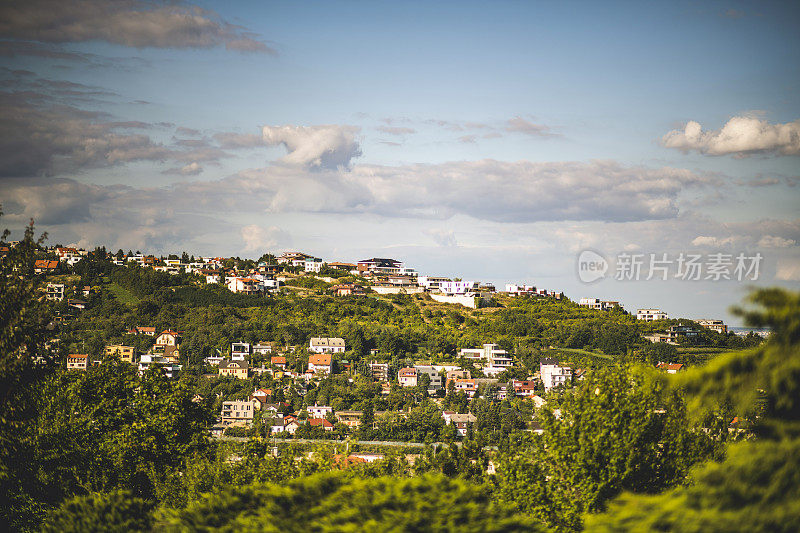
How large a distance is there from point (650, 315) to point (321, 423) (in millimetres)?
66760

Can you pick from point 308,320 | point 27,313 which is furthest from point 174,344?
point 27,313

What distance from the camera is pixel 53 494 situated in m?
14.4

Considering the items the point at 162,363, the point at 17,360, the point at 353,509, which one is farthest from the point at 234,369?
the point at 353,509

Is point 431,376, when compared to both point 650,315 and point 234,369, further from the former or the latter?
point 650,315

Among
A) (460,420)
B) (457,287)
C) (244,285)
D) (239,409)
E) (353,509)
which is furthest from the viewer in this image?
(457,287)

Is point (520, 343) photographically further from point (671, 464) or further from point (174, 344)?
point (671, 464)

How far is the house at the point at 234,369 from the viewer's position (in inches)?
2955

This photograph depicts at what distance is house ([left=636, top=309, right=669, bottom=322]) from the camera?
333 ft

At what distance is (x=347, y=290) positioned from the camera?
109 meters

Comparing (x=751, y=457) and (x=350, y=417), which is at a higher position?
(x=751, y=457)

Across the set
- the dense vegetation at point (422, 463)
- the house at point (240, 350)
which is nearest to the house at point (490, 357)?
the house at point (240, 350)

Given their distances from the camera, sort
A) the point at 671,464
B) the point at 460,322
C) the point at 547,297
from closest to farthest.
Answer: the point at 671,464 < the point at 460,322 < the point at 547,297

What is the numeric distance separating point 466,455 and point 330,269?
96861 millimetres

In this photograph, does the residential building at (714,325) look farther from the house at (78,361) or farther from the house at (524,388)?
the house at (78,361)
